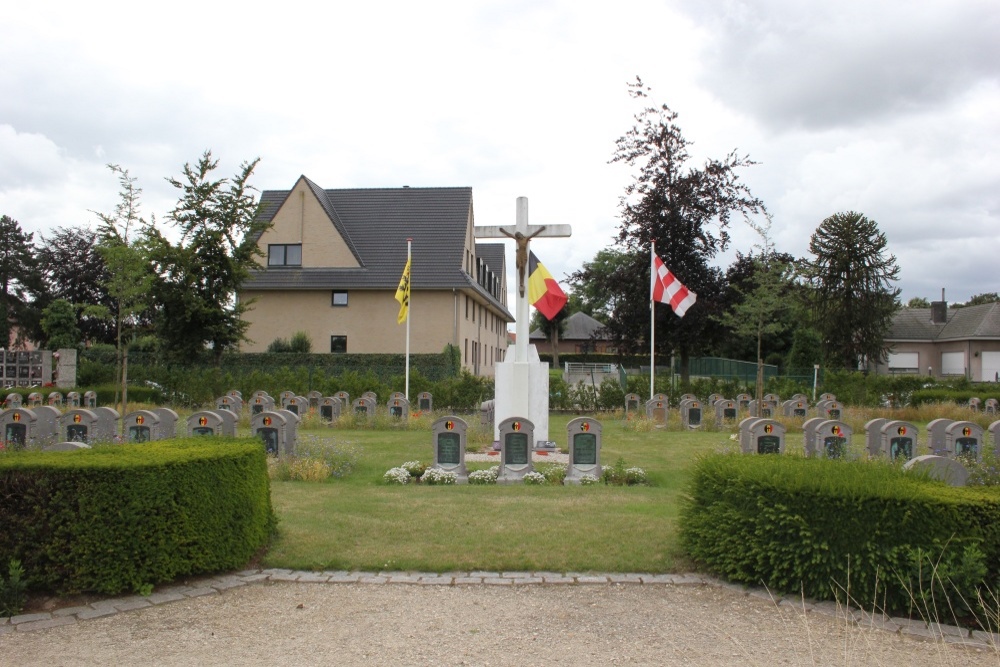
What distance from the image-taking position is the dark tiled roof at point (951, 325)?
50094 mm

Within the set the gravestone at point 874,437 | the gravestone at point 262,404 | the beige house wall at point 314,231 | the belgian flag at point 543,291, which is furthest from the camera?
the beige house wall at point 314,231

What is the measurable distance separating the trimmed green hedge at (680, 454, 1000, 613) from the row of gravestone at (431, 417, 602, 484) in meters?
5.05

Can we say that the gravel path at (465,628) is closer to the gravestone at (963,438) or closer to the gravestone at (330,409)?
the gravestone at (963,438)

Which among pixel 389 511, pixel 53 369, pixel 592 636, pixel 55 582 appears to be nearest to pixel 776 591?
pixel 592 636

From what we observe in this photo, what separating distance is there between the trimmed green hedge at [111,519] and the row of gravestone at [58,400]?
1960cm

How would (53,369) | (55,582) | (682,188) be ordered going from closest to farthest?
(55,582)
(53,369)
(682,188)

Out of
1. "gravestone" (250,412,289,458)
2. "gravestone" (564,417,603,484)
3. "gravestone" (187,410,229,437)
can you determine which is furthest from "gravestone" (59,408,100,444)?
"gravestone" (564,417,603,484)

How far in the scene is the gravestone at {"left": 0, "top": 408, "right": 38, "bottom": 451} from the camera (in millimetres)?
13492

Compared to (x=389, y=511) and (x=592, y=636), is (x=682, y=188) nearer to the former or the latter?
(x=389, y=511)

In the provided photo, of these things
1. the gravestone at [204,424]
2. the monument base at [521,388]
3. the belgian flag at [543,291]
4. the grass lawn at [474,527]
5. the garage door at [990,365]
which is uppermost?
the belgian flag at [543,291]

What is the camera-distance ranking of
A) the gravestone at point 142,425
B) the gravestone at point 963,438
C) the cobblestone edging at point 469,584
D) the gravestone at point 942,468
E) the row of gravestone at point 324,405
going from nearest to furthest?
the cobblestone edging at point 469,584
the gravestone at point 942,468
the gravestone at point 142,425
the gravestone at point 963,438
the row of gravestone at point 324,405

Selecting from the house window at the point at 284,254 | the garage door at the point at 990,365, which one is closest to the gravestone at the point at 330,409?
the house window at the point at 284,254

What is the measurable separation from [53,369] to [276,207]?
13.0 meters

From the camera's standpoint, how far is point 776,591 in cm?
621
